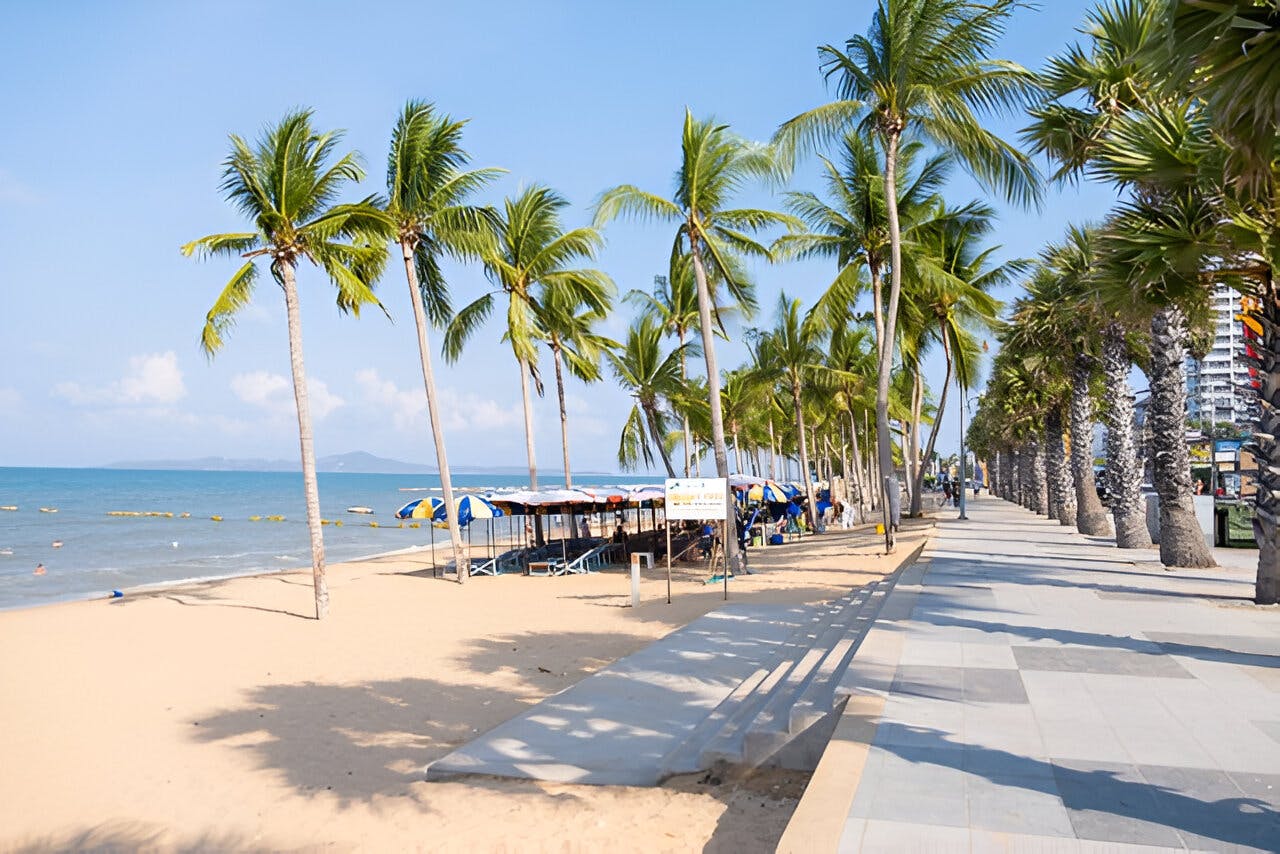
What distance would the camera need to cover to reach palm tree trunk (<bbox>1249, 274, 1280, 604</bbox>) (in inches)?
366

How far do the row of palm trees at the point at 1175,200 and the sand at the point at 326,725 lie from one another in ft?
15.7

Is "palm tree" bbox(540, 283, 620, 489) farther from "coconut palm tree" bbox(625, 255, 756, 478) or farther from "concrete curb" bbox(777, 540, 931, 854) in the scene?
"concrete curb" bbox(777, 540, 931, 854)

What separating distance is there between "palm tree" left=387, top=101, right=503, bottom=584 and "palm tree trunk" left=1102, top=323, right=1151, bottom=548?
41.5 feet

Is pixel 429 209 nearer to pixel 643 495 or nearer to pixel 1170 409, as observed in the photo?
pixel 643 495

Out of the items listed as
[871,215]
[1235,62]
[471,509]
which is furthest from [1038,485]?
[1235,62]

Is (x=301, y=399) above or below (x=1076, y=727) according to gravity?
above

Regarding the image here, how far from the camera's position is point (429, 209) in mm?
18812

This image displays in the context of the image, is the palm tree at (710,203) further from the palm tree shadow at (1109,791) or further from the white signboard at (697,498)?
the palm tree shadow at (1109,791)

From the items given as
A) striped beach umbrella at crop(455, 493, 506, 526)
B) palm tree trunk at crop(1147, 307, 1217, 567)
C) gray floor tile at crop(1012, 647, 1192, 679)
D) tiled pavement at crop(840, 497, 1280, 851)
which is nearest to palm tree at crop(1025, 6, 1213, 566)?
palm tree trunk at crop(1147, 307, 1217, 567)

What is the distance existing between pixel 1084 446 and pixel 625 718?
15884mm

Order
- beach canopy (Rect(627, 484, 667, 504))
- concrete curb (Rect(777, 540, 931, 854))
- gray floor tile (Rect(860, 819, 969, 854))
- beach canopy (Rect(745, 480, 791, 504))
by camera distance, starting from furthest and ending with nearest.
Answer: beach canopy (Rect(745, 480, 791, 504)), beach canopy (Rect(627, 484, 667, 504)), concrete curb (Rect(777, 540, 931, 854)), gray floor tile (Rect(860, 819, 969, 854))

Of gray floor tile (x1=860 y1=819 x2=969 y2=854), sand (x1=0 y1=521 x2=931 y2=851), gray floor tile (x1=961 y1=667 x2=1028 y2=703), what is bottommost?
sand (x1=0 y1=521 x2=931 y2=851)

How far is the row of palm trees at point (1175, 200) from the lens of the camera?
4984 millimetres

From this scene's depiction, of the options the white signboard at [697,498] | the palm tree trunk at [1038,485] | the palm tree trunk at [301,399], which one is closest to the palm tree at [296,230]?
the palm tree trunk at [301,399]
